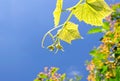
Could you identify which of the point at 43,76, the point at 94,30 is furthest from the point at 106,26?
the point at 43,76

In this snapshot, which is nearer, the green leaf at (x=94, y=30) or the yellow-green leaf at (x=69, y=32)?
the yellow-green leaf at (x=69, y=32)

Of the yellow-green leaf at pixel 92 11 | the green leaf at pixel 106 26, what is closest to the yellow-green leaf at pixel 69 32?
the yellow-green leaf at pixel 92 11

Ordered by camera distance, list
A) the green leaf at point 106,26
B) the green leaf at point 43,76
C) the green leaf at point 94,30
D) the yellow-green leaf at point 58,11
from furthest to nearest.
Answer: the green leaf at point 43,76, the green leaf at point 106,26, the green leaf at point 94,30, the yellow-green leaf at point 58,11

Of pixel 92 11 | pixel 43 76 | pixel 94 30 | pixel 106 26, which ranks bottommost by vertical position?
pixel 92 11

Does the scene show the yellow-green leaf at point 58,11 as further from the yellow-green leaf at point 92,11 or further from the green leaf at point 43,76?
the green leaf at point 43,76

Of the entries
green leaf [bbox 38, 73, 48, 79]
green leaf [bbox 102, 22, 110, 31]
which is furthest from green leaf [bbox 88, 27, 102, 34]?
green leaf [bbox 38, 73, 48, 79]

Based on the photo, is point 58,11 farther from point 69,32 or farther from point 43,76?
point 43,76

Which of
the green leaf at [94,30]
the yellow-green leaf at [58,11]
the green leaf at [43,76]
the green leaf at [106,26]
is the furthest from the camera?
the green leaf at [43,76]

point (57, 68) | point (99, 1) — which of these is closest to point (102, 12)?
point (99, 1)
